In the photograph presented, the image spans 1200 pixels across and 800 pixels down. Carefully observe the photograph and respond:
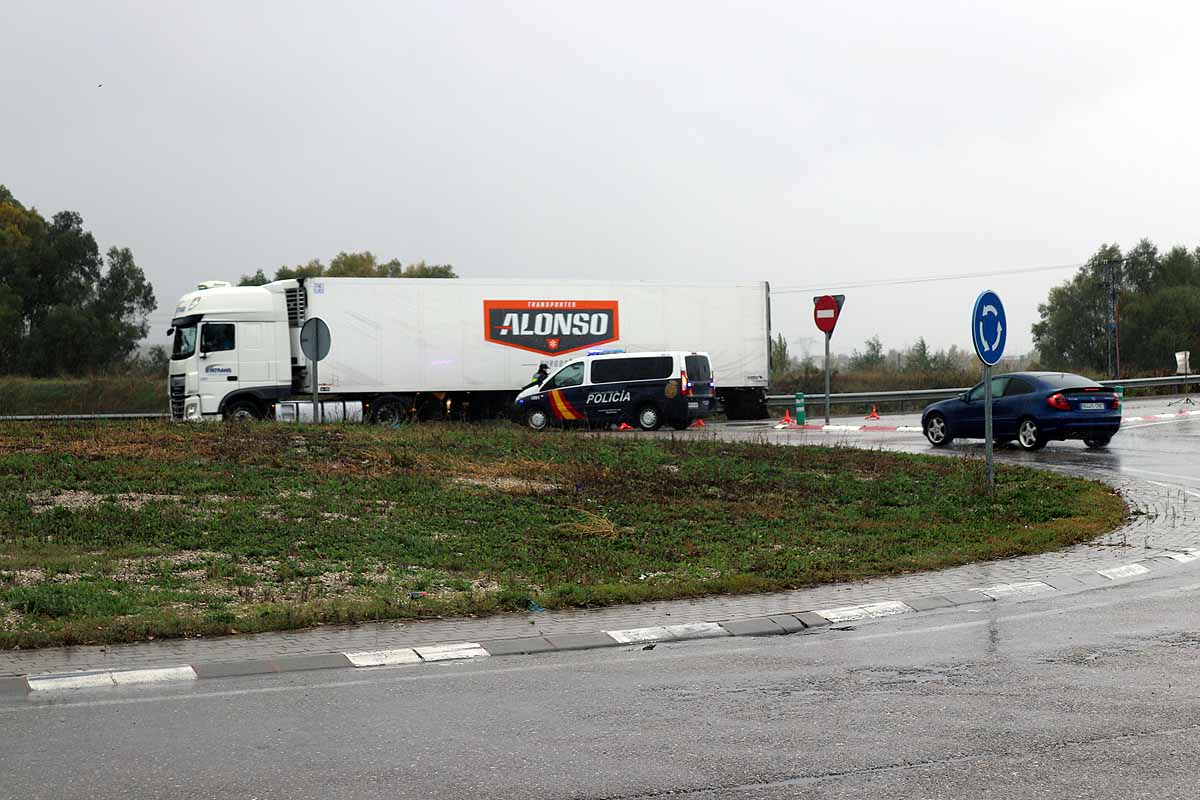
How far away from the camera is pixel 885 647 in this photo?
24.8ft

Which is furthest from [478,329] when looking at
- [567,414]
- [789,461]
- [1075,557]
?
[1075,557]

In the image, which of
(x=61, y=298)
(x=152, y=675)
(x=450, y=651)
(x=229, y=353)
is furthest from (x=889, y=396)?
(x=61, y=298)

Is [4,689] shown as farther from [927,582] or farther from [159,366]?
[159,366]

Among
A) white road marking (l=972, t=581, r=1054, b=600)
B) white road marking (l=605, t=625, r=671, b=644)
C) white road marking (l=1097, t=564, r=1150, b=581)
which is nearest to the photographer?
white road marking (l=605, t=625, r=671, b=644)

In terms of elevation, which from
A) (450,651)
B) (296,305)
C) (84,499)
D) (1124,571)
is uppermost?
(296,305)

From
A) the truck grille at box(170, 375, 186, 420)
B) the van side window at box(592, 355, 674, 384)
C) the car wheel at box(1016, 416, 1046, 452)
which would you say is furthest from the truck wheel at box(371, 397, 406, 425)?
the car wheel at box(1016, 416, 1046, 452)

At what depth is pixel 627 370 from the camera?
3066cm

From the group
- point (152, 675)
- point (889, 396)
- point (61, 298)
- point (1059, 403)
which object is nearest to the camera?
point (152, 675)

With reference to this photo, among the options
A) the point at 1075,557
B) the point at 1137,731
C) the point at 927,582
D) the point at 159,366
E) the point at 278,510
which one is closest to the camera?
the point at 1137,731

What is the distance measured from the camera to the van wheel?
30578mm

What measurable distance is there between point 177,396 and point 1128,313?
6287cm

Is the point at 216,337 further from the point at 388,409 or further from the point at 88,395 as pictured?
the point at 88,395

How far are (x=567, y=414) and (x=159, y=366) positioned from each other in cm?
2809

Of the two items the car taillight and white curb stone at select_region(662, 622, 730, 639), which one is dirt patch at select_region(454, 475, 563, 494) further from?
the car taillight
